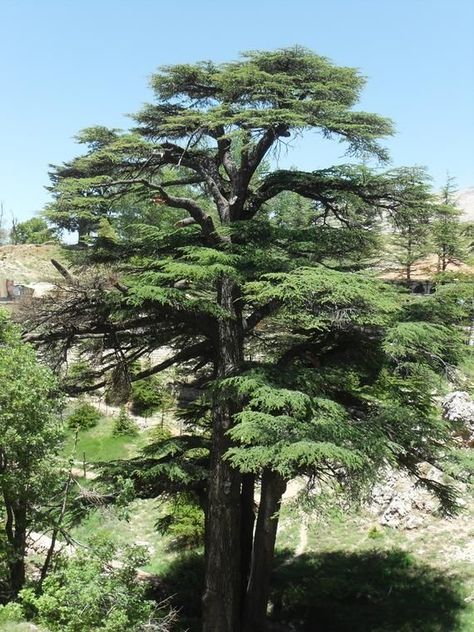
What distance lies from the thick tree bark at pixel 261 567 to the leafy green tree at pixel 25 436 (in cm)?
471

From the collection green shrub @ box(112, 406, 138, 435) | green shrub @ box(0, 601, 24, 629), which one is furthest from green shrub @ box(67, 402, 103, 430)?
green shrub @ box(0, 601, 24, 629)

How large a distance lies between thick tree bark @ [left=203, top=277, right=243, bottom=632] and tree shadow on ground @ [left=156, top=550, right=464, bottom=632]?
1.72 m

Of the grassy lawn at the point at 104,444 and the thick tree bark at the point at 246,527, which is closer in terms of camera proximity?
the thick tree bark at the point at 246,527

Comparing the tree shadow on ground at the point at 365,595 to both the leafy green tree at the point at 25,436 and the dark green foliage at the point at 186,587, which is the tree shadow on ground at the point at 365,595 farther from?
the leafy green tree at the point at 25,436

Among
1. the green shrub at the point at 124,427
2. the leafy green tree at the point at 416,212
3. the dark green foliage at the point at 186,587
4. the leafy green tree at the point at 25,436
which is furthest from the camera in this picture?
the green shrub at the point at 124,427

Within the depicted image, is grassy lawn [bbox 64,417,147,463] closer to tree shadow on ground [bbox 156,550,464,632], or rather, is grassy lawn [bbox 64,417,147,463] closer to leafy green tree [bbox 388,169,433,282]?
tree shadow on ground [bbox 156,550,464,632]

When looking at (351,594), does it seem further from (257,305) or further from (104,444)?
(104,444)

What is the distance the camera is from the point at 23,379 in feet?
31.7

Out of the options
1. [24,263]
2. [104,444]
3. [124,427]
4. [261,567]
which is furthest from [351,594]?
[24,263]

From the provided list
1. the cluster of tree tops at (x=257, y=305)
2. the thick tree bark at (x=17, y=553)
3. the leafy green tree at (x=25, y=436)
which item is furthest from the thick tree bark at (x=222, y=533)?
the thick tree bark at (x=17, y=553)

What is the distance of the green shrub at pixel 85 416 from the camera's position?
83.9 ft

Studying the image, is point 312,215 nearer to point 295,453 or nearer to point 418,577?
point 295,453

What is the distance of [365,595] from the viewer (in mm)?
14008

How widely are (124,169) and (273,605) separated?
38.5 feet
